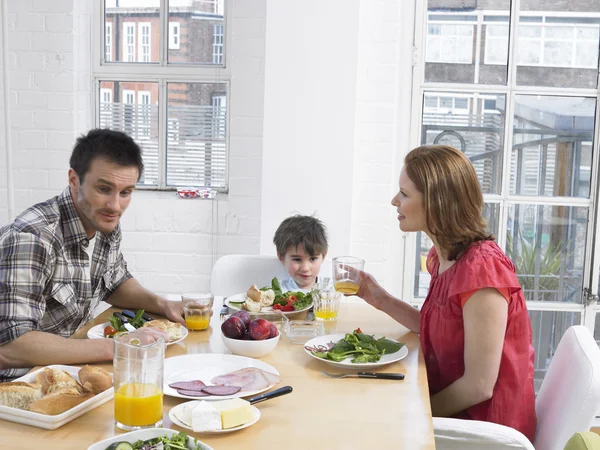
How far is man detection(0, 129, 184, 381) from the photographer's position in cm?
166

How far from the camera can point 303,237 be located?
2.60 meters

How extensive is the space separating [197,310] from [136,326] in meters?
0.16

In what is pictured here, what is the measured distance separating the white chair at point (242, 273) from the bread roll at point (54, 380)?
46.5 inches

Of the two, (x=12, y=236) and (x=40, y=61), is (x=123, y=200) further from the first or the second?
(x=40, y=61)

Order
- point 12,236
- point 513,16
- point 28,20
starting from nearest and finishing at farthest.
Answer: point 12,236 → point 513,16 → point 28,20

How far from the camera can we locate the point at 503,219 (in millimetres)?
3234

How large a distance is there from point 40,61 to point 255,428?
99.7 inches

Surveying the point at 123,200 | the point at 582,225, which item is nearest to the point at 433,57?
the point at 582,225

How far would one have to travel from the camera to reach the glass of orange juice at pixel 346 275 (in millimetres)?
2107

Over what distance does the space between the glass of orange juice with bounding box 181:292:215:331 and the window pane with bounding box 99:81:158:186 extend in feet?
5.75

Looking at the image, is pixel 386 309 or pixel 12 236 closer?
pixel 12 236

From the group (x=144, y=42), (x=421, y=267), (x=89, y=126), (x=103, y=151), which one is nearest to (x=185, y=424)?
(x=103, y=151)

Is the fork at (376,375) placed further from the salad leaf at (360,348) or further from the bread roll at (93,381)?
the bread roll at (93,381)

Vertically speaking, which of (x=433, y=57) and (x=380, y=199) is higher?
(x=433, y=57)
